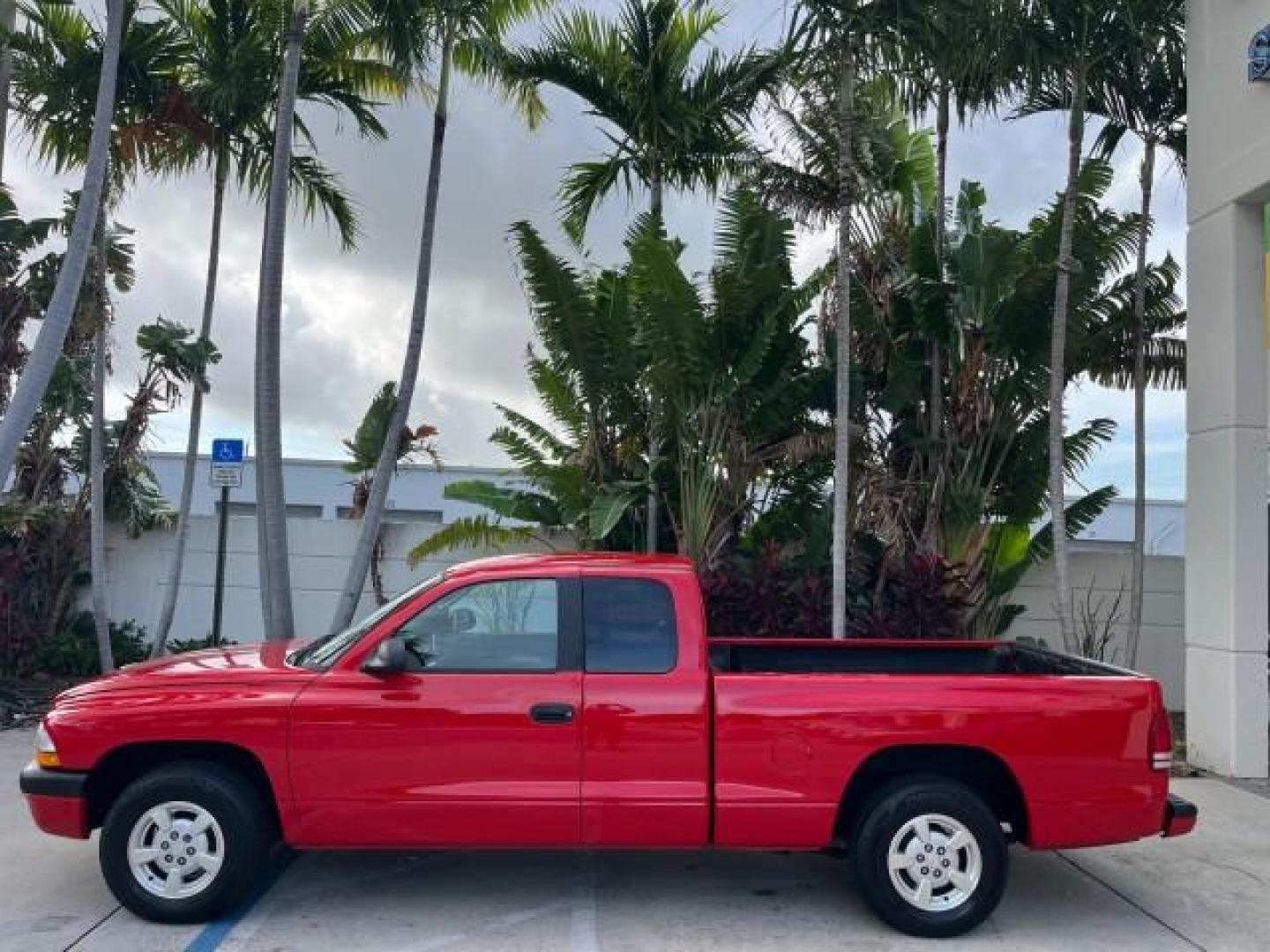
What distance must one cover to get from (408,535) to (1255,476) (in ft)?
27.2

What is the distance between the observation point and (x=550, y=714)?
17.9 feet

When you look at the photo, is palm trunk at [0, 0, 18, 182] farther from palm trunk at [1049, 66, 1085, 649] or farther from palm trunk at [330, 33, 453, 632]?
palm trunk at [1049, 66, 1085, 649]

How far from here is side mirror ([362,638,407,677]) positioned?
17.8ft

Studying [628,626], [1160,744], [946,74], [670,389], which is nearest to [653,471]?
[670,389]

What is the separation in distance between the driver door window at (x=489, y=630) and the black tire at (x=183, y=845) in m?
1.09

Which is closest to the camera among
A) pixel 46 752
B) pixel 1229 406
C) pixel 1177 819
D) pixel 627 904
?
pixel 46 752

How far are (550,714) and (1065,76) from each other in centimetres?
813

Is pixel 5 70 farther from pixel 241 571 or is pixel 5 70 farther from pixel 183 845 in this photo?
pixel 183 845

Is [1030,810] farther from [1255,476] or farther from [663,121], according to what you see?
[663,121]

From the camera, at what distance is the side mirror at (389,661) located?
542cm

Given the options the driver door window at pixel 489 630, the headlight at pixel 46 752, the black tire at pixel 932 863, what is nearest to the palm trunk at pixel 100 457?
the headlight at pixel 46 752

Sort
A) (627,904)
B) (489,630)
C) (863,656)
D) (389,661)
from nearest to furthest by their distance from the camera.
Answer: (389,661), (489,630), (627,904), (863,656)

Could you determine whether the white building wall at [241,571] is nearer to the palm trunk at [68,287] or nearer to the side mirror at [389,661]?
the palm trunk at [68,287]

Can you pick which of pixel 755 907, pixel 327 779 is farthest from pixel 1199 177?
pixel 327 779
